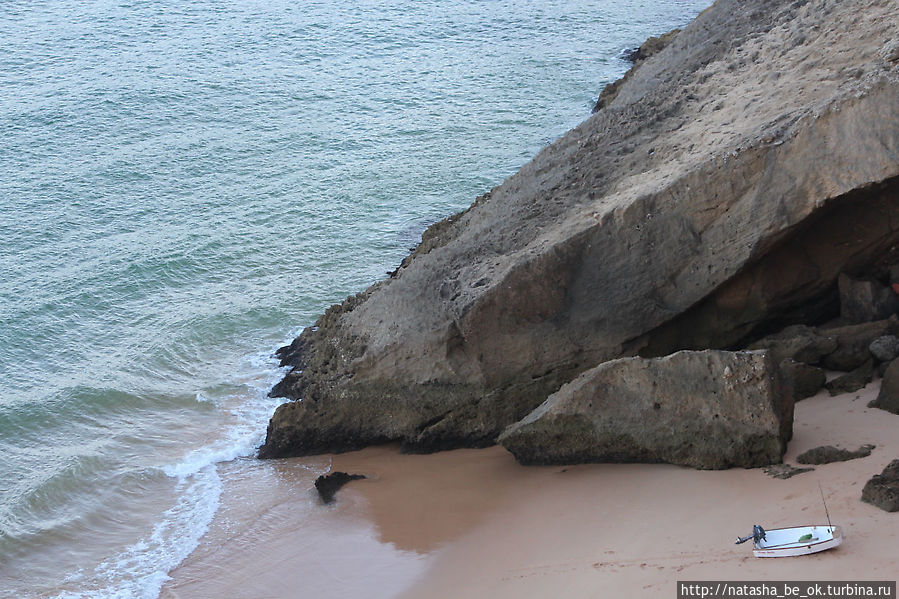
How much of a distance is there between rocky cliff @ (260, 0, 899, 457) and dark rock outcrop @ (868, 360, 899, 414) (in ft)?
6.23

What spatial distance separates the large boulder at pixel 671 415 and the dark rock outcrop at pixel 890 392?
101 centimetres

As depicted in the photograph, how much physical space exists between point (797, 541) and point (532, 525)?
9.56 ft

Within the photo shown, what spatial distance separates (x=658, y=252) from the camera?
11359mm

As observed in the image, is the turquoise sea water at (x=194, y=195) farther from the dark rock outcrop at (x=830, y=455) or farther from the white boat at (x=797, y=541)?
the dark rock outcrop at (x=830, y=455)

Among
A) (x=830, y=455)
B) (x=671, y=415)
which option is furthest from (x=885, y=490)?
(x=671, y=415)

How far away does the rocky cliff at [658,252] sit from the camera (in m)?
10.7

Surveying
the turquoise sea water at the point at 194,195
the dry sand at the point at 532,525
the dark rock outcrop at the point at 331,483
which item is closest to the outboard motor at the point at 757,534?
the dry sand at the point at 532,525

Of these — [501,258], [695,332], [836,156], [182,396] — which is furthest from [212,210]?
[836,156]

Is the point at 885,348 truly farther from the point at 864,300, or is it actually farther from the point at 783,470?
the point at 783,470

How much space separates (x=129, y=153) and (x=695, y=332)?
16804 millimetres

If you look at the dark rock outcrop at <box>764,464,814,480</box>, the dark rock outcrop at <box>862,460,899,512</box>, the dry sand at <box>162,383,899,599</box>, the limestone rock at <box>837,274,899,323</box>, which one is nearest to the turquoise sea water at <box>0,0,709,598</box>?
the dry sand at <box>162,383,899,599</box>

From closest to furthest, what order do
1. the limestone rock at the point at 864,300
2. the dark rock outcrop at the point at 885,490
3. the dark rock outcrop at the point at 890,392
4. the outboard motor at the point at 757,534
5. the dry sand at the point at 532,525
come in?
the outboard motor at the point at 757,534
the dark rock outcrop at the point at 885,490
the dry sand at the point at 532,525
the dark rock outcrop at the point at 890,392
the limestone rock at the point at 864,300

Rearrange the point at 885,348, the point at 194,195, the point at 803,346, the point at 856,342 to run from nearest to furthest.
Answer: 1. the point at 885,348
2. the point at 856,342
3. the point at 803,346
4. the point at 194,195

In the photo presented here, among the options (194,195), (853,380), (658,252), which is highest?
(194,195)
